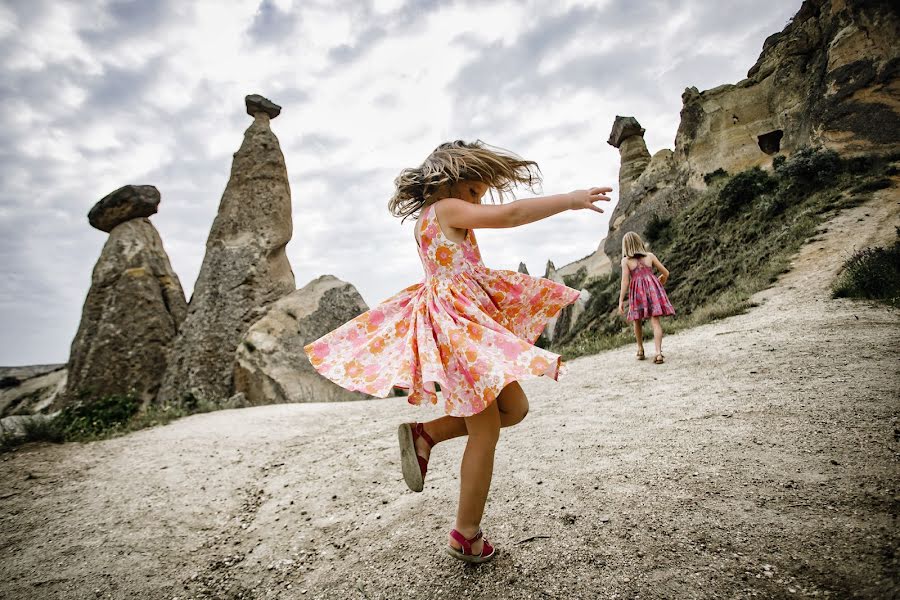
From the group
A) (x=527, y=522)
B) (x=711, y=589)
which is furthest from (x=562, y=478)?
(x=711, y=589)

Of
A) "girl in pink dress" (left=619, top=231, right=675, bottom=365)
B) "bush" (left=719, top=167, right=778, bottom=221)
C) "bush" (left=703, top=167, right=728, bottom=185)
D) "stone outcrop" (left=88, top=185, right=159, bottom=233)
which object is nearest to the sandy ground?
"girl in pink dress" (left=619, top=231, right=675, bottom=365)

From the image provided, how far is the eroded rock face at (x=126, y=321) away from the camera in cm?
1035

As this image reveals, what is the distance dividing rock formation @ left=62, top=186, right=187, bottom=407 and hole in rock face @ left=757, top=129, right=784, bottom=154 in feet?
62.9

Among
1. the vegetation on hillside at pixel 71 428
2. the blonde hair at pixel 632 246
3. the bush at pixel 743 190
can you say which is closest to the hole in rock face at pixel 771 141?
the bush at pixel 743 190

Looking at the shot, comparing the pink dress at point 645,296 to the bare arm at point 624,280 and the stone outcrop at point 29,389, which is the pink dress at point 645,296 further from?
the stone outcrop at point 29,389

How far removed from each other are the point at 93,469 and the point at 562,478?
13.6 feet

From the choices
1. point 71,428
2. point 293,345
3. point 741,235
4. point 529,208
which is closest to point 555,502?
point 529,208

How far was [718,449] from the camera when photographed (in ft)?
8.81

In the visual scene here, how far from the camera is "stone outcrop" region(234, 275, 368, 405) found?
8.47m

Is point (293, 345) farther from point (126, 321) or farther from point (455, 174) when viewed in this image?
point (455, 174)

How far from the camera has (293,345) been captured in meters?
9.09

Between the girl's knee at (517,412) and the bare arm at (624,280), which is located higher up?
the bare arm at (624,280)

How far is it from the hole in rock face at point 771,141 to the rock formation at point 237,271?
52.1 feet

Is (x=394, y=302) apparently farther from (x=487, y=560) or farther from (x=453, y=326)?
(x=487, y=560)
